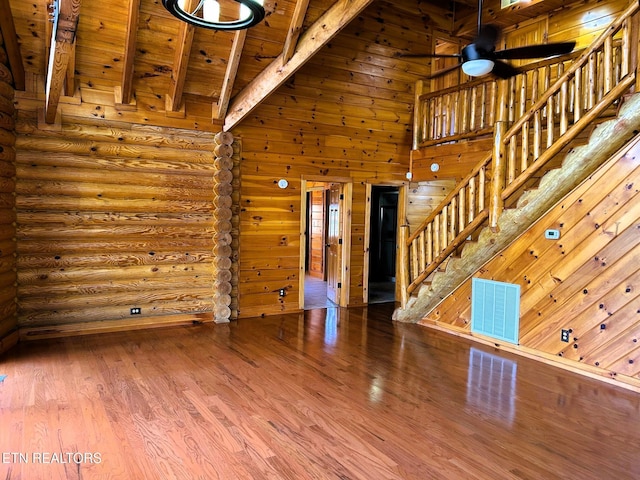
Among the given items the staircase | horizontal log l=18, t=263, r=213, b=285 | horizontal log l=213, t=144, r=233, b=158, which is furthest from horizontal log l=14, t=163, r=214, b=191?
the staircase

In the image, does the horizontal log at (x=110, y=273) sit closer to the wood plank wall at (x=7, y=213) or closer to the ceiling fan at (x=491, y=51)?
the wood plank wall at (x=7, y=213)

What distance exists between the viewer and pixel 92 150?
5.35 m

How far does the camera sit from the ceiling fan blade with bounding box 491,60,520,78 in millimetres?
4676

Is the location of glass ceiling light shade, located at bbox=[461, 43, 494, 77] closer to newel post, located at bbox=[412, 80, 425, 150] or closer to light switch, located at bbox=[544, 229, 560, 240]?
light switch, located at bbox=[544, 229, 560, 240]

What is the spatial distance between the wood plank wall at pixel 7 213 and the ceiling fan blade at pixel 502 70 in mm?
5281

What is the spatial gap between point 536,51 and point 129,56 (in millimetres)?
4364

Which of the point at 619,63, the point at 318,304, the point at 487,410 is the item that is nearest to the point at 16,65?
the point at 318,304

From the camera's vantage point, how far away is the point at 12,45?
455cm

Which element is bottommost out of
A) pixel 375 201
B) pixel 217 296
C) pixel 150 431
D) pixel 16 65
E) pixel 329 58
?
pixel 150 431

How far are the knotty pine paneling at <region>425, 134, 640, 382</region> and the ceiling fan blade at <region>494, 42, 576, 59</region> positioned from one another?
1152mm

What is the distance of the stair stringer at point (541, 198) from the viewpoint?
14.1 feet

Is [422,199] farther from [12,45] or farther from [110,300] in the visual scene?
[12,45]

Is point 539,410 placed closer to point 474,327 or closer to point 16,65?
point 474,327

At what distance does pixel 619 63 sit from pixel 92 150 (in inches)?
242
